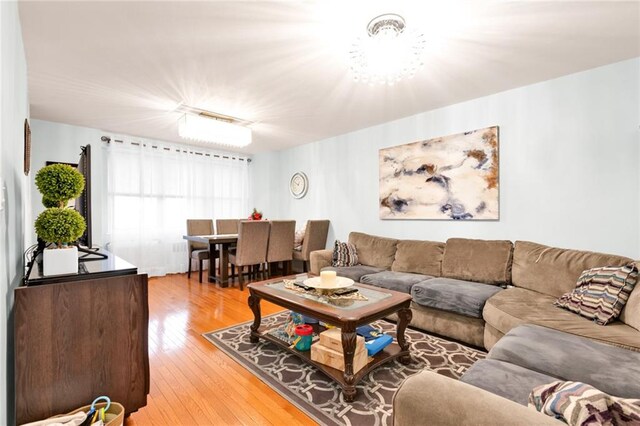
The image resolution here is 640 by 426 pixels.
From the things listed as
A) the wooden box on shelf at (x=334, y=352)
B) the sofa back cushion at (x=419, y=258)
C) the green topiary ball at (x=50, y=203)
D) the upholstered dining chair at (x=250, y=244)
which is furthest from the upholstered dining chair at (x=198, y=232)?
the green topiary ball at (x=50, y=203)

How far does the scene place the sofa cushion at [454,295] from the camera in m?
2.42

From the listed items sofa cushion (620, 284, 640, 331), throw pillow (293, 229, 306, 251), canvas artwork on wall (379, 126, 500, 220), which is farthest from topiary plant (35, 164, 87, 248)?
throw pillow (293, 229, 306, 251)

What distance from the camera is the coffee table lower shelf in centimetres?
176

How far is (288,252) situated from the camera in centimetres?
475

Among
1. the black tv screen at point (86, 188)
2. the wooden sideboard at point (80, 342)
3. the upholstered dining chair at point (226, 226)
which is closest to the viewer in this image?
the wooden sideboard at point (80, 342)

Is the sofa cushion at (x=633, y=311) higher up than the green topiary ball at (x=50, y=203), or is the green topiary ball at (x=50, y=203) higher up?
the green topiary ball at (x=50, y=203)

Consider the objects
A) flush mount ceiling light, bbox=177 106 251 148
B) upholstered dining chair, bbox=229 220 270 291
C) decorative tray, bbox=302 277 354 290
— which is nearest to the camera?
decorative tray, bbox=302 277 354 290

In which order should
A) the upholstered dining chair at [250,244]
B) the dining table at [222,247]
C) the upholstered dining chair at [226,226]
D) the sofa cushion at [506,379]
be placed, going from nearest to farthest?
1. the sofa cushion at [506,379]
2. the upholstered dining chair at [250,244]
3. the dining table at [222,247]
4. the upholstered dining chair at [226,226]

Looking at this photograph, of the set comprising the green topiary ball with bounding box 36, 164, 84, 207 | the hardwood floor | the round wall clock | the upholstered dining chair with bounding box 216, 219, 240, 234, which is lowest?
the hardwood floor

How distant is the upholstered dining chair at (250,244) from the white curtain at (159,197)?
1543mm

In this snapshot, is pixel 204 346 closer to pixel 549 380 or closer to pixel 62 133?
pixel 549 380

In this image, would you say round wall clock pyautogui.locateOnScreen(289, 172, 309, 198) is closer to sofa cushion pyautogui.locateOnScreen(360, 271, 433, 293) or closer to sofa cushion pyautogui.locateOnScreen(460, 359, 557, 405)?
sofa cushion pyautogui.locateOnScreen(360, 271, 433, 293)

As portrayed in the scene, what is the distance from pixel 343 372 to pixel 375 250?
6.99 ft

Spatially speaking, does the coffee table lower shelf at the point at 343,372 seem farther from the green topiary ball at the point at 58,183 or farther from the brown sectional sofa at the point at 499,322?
→ the green topiary ball at the point at 58,183
